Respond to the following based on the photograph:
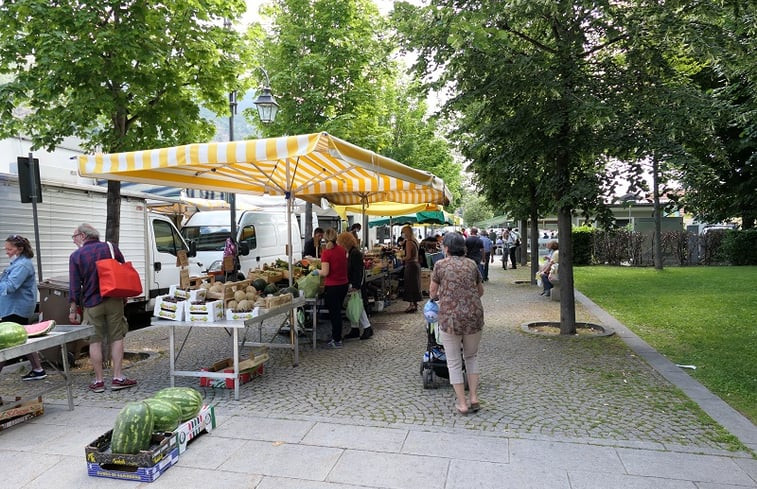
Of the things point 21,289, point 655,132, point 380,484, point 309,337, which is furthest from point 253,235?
point 380,484

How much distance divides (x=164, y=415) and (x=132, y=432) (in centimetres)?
30

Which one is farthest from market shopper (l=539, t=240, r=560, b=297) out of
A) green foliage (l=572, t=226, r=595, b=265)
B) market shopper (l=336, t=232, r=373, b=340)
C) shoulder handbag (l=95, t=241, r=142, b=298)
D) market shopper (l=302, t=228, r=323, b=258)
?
green foliage (l=572, t=226, r=595, b=265)

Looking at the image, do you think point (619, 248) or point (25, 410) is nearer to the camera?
point (25, 410)

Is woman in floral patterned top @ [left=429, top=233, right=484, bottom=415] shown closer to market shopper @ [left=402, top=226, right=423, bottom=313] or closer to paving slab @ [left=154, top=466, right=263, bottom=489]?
paving slab @ [left=154, top=466, right=263, bottom=489]

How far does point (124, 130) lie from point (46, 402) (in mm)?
3856

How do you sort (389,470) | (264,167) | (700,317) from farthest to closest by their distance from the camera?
(700,317)
(264,167)
(389,470)

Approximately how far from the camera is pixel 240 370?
221 inches

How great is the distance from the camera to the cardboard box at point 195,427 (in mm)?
3922

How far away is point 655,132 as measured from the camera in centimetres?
657

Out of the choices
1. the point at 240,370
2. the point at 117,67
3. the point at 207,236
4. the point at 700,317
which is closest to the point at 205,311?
the point at 240,370

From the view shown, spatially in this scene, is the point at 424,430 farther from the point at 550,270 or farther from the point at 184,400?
the point at 550,270

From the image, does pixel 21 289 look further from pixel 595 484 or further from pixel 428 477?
pixel 595 484

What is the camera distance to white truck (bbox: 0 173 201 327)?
7.72 metres

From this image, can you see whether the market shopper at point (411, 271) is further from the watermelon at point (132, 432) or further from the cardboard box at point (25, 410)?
the watermelon at point (132, 432)
